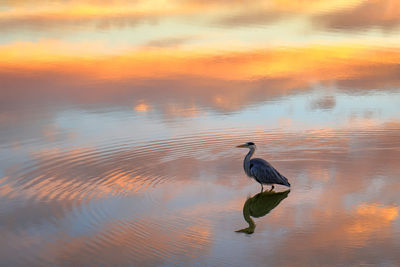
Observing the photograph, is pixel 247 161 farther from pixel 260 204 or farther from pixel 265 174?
pixel 260 204

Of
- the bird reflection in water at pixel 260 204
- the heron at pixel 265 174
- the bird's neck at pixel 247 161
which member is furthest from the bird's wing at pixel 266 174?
the bird's neck at pixel 247 161

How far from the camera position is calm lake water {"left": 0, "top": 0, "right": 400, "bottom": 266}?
37.2 feet

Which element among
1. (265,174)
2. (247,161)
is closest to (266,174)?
(265,174)

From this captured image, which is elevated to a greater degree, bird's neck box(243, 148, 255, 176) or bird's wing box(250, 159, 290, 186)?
bird's neck box(243, 148, 255, 176)

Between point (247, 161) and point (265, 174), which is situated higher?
point (247, 161)

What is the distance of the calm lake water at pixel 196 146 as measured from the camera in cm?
1134

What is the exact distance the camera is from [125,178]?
14609 millimetres

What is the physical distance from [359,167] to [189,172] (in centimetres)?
401

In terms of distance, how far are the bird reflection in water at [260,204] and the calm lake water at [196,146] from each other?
0.06 meters

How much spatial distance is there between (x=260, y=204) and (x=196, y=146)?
3.70m

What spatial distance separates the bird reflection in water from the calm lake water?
6 centimetres

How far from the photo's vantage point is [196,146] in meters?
16.9

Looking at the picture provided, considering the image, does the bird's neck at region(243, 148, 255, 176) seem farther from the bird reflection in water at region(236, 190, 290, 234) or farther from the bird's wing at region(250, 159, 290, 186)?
the bird reflection in water at region(236, 190, 290, 234)

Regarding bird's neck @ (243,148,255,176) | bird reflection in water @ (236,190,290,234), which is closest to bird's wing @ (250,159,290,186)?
bird reflection in water @ (236,190,290,234)
